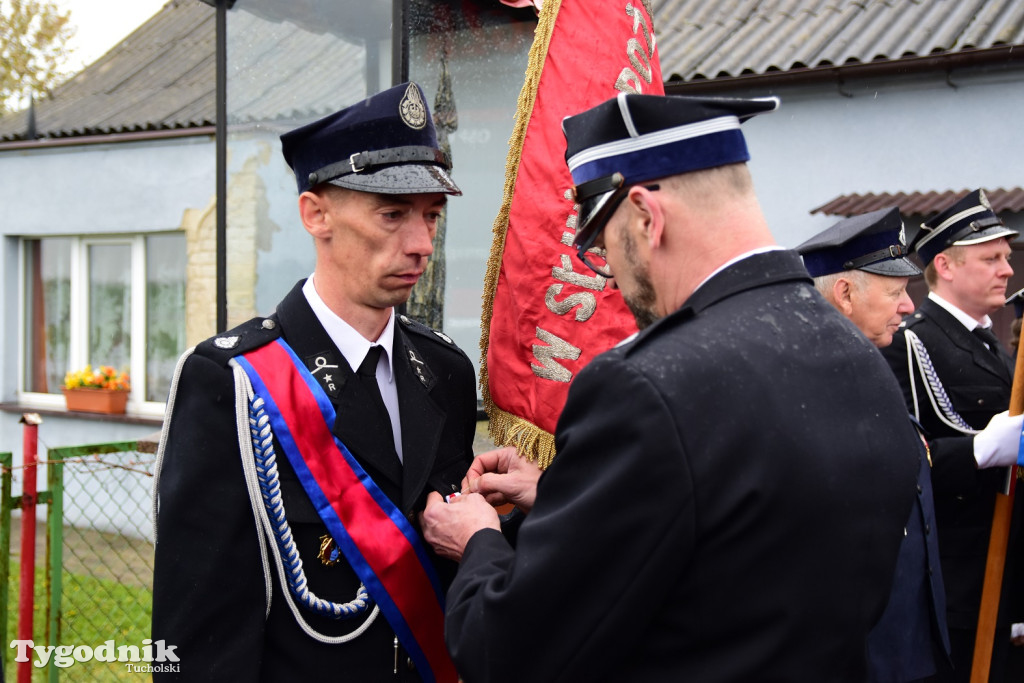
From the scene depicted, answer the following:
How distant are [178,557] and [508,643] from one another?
0.72m

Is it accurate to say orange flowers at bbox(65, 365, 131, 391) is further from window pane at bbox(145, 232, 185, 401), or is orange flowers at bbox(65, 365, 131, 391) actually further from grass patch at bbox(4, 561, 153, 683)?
grass patch at bbox(4, 561, 153, 683)

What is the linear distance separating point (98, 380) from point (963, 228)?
7144mm

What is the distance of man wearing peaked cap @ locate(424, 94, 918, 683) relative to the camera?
4.36 ft

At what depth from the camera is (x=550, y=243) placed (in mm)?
2264

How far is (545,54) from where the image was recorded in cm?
236

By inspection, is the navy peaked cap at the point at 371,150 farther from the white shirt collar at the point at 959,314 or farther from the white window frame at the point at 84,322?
the white window frame at the point at 84,322

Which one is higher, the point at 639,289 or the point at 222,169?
the point at 222,169

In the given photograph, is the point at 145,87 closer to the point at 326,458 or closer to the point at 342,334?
the point at 342,334

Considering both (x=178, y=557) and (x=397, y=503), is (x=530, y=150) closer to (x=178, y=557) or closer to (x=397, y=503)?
(x=397, y=503)

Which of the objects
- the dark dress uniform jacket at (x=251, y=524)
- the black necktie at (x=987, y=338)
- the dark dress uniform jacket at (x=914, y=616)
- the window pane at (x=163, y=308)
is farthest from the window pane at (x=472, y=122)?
the window pane at (x=163, y=308)

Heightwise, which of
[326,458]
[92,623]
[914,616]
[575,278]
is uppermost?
[575,278]

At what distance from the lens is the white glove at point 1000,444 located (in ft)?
10.7

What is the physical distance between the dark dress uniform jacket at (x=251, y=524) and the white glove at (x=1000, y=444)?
218 cm

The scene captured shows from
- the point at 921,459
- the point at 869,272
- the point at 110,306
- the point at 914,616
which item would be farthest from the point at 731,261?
the point at 110,306
